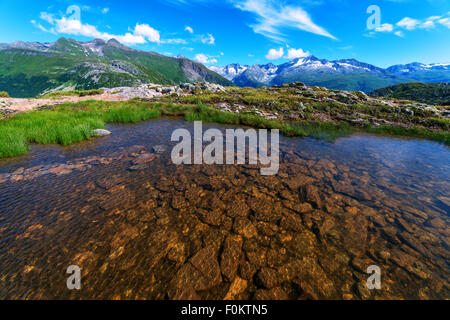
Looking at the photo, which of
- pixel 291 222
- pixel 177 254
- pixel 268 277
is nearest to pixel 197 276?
pixel 177 254

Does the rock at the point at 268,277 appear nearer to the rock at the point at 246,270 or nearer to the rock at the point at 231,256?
the rock at the point at 246,270

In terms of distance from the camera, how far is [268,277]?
382 cm

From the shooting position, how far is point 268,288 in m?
3.61

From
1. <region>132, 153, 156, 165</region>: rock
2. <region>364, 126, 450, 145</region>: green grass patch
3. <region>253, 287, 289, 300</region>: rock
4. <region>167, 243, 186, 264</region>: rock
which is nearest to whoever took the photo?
<region>253, 287, 289, 300</region>: rock

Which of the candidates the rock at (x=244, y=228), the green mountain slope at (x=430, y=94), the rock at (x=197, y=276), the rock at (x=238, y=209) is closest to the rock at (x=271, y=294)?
the rock at (x=197, y=276)

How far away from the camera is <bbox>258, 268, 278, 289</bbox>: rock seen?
12.1 feet

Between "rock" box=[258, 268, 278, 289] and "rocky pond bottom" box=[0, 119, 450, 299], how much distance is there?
0.09 ft

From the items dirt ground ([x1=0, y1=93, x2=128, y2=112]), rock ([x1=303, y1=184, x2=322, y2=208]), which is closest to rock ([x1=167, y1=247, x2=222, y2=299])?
rock ([x1=303, y1=184, x2=322, y2=208])

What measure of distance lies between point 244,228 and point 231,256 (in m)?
1.02

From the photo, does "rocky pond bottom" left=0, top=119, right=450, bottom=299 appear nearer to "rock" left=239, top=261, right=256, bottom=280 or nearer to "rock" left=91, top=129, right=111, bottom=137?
"rock" left=239, top=261, right=256, bottom=280

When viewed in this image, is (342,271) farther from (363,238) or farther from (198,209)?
(198,209)

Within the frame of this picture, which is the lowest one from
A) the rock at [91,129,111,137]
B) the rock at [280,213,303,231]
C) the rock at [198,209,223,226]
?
the rock at [280,213,303,231]

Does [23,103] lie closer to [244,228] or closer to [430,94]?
[244,228]
